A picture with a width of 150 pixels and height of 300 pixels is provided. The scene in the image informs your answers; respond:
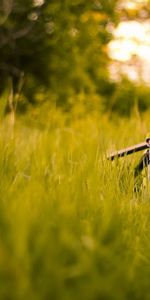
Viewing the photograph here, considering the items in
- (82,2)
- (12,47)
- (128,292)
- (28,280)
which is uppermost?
(82,2)

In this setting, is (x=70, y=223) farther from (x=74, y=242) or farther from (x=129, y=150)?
(x=129, y=150)

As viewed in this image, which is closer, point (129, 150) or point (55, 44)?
point (129, 150)

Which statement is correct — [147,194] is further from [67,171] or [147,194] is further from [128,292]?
[128,292]

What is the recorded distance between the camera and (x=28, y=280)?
127 cm

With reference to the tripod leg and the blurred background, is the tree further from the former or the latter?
the tripod leg

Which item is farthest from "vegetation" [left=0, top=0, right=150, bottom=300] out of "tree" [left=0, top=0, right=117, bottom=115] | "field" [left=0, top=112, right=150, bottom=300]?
"tree" [left=0, top=0, right=117, bottom=115]

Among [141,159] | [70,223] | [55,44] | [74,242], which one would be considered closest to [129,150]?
[141,159]

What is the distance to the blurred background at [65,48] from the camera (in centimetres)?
848

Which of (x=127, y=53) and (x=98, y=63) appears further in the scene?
(x=98, y=63)

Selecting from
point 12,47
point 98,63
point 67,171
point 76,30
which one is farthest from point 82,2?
point 67,171

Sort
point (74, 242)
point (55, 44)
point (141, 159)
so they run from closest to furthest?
point (74, 242) → point (141, 159) → point (55, 44)

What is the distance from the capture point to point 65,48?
30.1 ft

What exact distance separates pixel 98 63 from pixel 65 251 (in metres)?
9.03

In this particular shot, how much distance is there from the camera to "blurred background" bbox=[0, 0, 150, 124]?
334 inches
